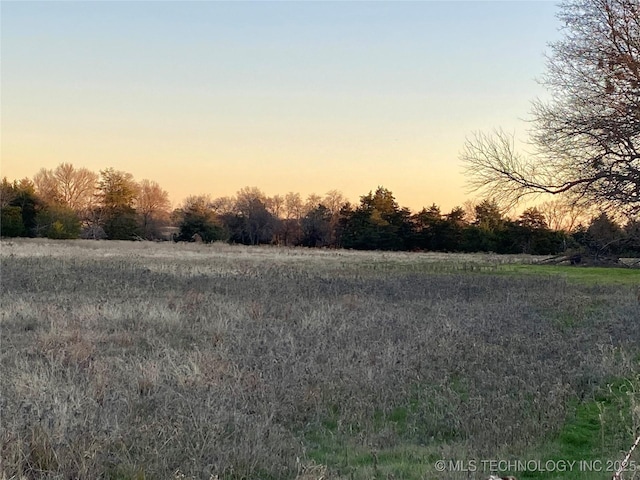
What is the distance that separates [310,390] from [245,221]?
6602 centimetres

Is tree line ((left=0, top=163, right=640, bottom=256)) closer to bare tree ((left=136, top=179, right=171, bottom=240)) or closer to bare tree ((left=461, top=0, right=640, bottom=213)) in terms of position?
bare tree ((left=136, top=179, right=171, bottom=240))

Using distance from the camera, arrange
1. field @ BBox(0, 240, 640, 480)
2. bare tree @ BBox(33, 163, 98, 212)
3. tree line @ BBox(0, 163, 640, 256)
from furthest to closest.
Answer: bare tree @ BBox(33, 163, 98, 212)
tree line @ BBox(0, 163, 640, 256)
field @ BBox(0, 240, 640, 480)

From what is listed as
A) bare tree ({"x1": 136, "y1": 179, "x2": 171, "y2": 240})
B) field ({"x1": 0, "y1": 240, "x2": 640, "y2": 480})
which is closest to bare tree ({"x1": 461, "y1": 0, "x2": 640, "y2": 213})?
field ({"x1": 0, "y1": 240, "x2": 640, "y2": 480})

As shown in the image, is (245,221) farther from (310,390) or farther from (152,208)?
(310,390)

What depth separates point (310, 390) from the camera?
19.2 feet

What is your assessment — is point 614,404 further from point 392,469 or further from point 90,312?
point 90,312

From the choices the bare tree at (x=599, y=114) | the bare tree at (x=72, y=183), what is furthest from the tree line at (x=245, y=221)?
the bare tree at (x=599, y=114)

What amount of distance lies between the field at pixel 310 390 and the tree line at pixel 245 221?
43392 millimetres

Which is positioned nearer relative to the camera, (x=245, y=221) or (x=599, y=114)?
(x=599, y=114)

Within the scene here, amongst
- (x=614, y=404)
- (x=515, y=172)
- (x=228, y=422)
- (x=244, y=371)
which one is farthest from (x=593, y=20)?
(x=228, y=422)

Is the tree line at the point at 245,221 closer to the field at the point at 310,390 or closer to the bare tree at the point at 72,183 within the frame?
the bare tree at the point at 72,183

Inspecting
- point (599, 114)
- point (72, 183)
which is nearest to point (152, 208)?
point (72, 183)

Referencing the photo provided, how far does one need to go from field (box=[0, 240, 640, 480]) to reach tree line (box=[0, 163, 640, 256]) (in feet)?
142

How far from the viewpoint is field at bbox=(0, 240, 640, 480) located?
4051 millimetres
